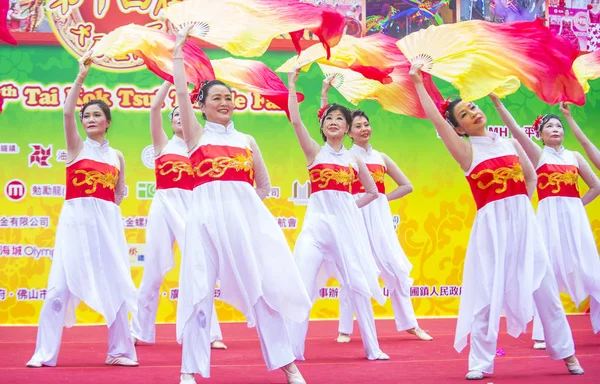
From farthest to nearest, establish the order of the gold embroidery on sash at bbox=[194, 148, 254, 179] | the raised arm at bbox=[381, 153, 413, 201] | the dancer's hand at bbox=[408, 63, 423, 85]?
1. the raised arm at bbox=[381, 153, 413, 201]
2. the dancer's hand at bbox=[408, 63, 423, 85]
3. the gold embroidery on sash at bbox=[194, 148, 254, 179]

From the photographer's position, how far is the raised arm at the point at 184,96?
161 inches

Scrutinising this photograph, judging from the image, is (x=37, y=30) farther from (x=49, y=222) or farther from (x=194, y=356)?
(x=194, y=356)

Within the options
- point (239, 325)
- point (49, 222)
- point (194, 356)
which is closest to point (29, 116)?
point (49, 222)

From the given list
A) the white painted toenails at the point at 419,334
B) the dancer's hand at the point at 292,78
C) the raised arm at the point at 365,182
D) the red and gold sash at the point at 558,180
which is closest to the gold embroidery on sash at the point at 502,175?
the dancer's hand at the point at 292,78

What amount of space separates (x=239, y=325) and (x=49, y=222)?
75.0 inches

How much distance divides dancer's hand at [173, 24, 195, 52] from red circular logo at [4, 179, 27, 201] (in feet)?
13.4

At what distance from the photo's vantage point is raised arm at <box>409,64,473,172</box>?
4.33 m

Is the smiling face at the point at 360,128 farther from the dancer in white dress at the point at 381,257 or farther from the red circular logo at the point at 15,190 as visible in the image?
the red circular logo at the point at 15,190

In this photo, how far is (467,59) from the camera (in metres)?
4.65

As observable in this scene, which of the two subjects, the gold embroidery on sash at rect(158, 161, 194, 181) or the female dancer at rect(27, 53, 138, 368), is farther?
the gold embroidery on sash at rect(158, 161, 194, 181)

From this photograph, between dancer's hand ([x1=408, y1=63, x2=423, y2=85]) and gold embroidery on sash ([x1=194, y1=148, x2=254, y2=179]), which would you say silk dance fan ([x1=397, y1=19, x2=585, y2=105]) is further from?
gold embroidery on sash ([x1=194, y1=148, x2=254, y2=179])

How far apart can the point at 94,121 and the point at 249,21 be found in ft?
4.17

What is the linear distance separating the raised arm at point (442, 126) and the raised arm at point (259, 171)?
2.81ft

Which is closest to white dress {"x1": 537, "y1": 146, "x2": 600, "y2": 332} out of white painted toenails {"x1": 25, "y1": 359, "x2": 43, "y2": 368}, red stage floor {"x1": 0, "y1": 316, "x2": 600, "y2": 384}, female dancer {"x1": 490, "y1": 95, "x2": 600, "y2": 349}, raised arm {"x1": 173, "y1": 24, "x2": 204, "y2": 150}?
female dancer {"x1": 490, "y1": 95, "x2": 600, "y2": 349}
